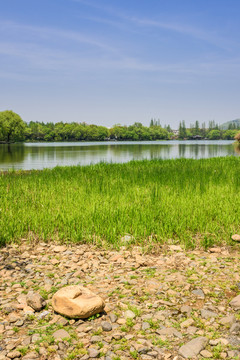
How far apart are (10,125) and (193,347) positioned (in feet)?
334

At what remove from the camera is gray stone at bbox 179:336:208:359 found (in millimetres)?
3328

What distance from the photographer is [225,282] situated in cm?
506

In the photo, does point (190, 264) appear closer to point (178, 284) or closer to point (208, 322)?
point (178, 284)

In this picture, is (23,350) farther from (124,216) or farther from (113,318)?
(124,216)

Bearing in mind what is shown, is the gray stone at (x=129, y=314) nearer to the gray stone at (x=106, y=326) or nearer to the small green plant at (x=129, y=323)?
the small green plant at (x=129, y=323)

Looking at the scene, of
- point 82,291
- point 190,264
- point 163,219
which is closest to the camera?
point 82,291

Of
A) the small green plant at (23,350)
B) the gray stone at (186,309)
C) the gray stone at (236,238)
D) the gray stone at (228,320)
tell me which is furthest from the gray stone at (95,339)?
the gray stone at (236,238)

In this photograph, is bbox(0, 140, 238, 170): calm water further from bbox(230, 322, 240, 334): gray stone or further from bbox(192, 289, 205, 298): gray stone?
bbox(230, 322, 240, 334): gray stone

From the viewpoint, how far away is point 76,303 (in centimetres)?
409

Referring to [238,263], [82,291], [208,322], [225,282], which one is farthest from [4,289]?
[238,263]

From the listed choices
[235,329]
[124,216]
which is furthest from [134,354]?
[124,216]

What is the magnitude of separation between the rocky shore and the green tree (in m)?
96.5

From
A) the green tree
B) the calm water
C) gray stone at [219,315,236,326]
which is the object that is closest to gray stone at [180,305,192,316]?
gray stone at [219,315,236,326]

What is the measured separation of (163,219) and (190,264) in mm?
1942
